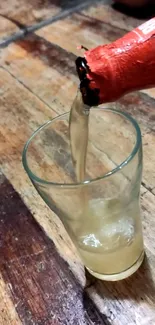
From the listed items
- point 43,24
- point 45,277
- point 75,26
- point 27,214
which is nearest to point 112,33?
point 75,26

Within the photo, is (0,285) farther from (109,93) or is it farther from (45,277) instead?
(109,93)

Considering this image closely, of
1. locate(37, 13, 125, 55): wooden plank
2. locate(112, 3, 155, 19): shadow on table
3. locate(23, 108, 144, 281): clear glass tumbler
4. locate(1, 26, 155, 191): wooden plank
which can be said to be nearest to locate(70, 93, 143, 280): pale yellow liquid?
locate(23, 108, 144, 281): clear glass tumbler

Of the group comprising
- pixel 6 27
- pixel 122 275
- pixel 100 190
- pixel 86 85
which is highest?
pixel 86 85

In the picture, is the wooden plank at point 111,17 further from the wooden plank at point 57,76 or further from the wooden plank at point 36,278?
the wooden plank at point 36,278

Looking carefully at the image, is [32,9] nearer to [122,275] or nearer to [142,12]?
[142,12]

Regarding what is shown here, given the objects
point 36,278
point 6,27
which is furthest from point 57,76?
point 36,278

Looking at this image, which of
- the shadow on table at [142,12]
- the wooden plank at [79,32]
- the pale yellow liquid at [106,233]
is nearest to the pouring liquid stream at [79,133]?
the pale yellow liquid at [106,233]
